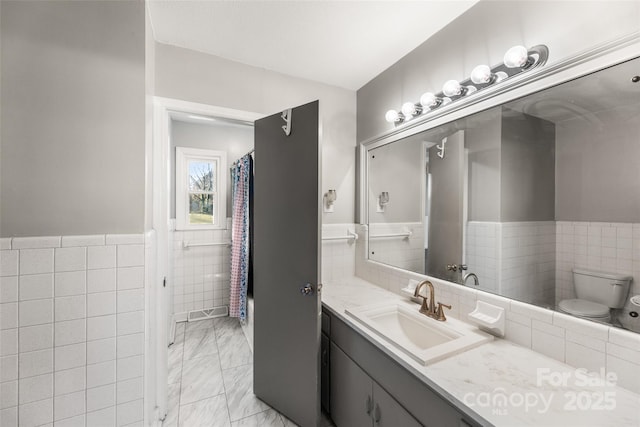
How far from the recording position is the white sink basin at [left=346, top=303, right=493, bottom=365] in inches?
40.1

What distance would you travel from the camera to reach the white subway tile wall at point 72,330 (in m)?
1.10

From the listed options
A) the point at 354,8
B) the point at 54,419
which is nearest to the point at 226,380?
the point at 54,419

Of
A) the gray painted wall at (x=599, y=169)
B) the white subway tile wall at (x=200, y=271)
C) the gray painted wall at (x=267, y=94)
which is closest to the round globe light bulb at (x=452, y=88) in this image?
the gray painted wall at (x=599, y=169)

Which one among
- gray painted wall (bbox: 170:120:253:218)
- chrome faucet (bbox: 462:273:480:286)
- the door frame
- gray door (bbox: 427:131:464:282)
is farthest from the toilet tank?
gray painted wall (bbox: 170:120:253:218)

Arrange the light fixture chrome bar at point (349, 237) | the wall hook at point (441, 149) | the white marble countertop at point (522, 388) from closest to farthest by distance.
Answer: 1. the white marble countertop at point (522, 388)
2. the wall hook at point (441, 149)
3. the light fixture chrome bar at point (349, 237)

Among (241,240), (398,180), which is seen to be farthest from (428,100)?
(241,240)

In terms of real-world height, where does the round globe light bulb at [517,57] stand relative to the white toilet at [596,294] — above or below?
above

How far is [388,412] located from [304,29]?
2116mm

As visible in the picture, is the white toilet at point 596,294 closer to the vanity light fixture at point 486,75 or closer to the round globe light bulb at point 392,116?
the vanity light fixture at point 486,75

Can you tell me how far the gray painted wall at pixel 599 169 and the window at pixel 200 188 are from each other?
3146 mm

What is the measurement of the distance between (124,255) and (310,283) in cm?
98

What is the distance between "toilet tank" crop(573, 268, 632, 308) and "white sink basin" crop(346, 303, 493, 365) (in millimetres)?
410

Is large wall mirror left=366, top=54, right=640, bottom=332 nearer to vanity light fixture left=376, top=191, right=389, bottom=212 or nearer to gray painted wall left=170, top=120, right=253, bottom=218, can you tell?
vanity light fixture left=376, top=191, right=389, bottom=212

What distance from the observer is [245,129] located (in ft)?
10.8
